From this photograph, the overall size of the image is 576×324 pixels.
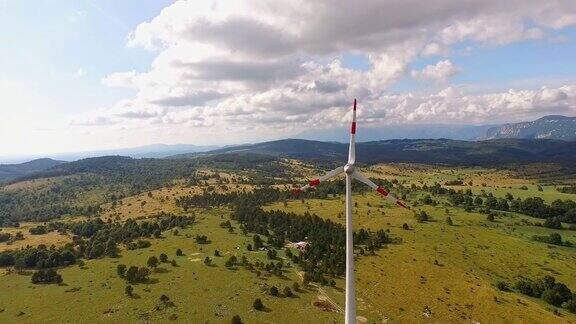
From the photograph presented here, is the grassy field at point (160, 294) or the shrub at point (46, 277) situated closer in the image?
the grassy field at point (160, 294)

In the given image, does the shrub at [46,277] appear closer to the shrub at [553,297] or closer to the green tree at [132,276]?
the green tree at [132,276]

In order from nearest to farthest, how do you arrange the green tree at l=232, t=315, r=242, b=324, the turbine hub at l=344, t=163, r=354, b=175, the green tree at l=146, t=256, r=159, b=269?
the turbine hub at l=344, t=163, r=354, b=175
the green tree at l=232, t=315, r=242, b=324
the green tree at l=146, t=256, r=159, b=269

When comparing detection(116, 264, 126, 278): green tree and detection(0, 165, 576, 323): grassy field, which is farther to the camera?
detection(116, 264, 126, 278): green tree

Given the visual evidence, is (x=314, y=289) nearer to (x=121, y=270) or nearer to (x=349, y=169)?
(x=121, y=270)

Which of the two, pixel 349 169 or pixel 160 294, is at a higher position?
pixel 349 169

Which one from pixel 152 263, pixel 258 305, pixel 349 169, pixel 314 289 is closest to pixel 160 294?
pixel 152 263

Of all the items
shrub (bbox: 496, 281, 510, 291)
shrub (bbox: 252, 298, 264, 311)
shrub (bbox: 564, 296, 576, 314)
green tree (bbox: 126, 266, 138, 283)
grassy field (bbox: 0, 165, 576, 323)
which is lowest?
shrub (bbox: 564, 296, 576, 314)

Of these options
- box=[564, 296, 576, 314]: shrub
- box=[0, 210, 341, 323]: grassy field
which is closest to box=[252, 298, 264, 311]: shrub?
box=[0, 210, 341, 323]: grassy field

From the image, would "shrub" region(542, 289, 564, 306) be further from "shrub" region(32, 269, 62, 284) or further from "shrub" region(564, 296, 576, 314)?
A: "shrub" region(32, 269, 62, 284)

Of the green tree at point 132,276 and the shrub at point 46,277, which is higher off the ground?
the green tree at point 132,276

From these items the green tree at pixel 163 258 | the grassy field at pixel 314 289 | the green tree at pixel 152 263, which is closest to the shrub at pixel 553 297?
the grassy field at pixel 314 289

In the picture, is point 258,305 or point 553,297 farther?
point 553,297

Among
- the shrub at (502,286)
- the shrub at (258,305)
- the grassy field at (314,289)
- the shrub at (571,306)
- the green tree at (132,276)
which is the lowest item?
the shrub at (571,306)
